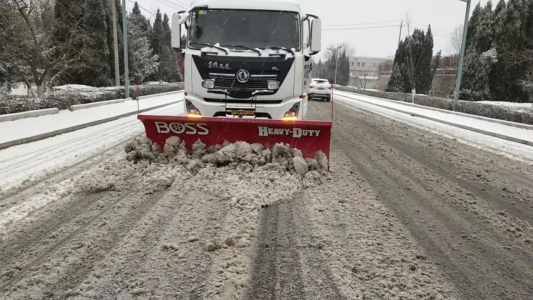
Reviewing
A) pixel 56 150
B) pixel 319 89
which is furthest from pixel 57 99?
pixel 319 89

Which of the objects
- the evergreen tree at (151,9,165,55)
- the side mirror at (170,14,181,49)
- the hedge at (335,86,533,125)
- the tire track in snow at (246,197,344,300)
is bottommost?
the tire track in snow at (246,197,344,300)

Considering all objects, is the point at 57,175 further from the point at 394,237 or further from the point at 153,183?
the point at 394,237

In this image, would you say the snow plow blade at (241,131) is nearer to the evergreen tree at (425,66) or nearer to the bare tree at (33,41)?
the bare tree at (33,41)

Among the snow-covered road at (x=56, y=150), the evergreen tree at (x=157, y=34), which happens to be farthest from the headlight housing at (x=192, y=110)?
the evergreen tree at (x=157, y=34)

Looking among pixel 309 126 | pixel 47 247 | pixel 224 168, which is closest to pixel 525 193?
pixel 309 126

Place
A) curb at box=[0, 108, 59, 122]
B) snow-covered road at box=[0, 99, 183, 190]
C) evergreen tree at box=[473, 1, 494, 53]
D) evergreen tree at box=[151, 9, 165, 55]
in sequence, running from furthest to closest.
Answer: evergreen tree at box=[151, 9, 165, 55]
evergreen tree at box=[473, 1, 494, 53]
curb at box=[0, 108, 59, 122]
snow-covered road at box=[0, 99, 183, 190]

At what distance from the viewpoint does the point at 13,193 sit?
476cm

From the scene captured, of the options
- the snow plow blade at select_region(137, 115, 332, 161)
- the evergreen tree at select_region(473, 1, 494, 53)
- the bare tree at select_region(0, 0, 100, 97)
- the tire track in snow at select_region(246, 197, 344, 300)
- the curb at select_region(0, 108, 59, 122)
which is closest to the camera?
the tire track in snow at select_region(246, 197, 344, 300)

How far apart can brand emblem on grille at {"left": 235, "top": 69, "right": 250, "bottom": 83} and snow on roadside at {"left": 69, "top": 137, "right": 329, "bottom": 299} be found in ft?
4.46

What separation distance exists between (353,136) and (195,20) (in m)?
5.50

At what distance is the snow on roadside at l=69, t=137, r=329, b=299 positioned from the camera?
4336 millimetres

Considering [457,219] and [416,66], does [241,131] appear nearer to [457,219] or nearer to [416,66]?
[457,219]

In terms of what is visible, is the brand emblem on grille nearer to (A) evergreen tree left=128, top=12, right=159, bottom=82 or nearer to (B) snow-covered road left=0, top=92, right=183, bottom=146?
(B) snow-covered road left=0, top=92, right=183, bottom=146

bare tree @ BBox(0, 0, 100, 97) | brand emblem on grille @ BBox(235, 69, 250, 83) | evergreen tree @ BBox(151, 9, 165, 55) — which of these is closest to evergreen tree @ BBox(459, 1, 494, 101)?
brand emblem on grille @ BBox(235, 69, 250, 83)
